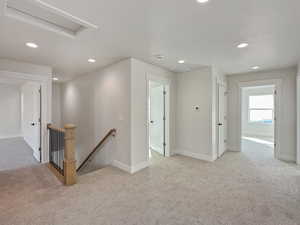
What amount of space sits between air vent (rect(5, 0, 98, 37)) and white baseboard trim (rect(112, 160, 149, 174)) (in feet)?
8.80

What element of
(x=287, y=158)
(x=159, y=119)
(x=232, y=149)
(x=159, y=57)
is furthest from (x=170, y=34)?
(x=287, y=158)

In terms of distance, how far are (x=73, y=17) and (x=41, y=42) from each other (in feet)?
3.75

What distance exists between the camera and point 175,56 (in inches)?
127

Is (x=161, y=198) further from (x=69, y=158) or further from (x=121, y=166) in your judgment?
(x=69, y=158)

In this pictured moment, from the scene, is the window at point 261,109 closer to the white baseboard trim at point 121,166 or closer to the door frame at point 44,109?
the white baseboard trim at point 121,166

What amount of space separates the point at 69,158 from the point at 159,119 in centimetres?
272

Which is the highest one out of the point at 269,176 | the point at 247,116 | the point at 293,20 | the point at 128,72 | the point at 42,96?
the point at 293,20

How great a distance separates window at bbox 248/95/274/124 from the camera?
737cm

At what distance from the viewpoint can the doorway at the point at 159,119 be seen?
4453 mm

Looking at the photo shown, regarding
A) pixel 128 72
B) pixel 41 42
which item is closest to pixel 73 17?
pixel 41 42

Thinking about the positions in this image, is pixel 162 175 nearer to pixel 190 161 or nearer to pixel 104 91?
pixel 190 161

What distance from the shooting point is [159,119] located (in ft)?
15.6

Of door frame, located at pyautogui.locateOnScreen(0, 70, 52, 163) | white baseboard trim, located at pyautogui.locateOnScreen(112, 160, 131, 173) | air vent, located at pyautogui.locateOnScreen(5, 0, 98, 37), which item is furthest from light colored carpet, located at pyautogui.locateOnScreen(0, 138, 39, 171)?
air vent, located at pyautogui.locateOnScreen(5, 0, 98, 37)

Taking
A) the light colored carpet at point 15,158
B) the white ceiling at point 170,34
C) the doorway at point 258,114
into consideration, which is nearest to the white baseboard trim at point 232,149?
the doorway at point 258,114
